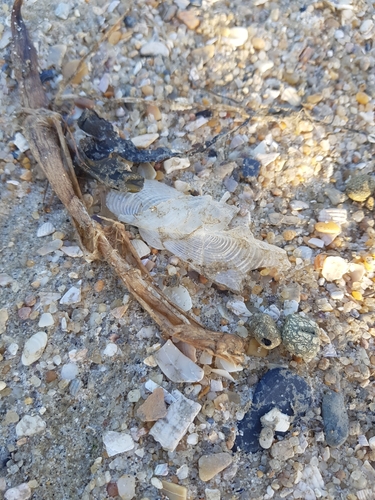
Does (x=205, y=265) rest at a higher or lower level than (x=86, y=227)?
lower

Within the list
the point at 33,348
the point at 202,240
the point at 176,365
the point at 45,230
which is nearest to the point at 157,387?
the point at 176,365

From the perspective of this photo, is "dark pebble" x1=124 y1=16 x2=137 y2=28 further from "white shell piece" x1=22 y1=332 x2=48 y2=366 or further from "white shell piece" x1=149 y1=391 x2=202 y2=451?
"white shell piece" x1=149 y1=391 x2=202 y2=451

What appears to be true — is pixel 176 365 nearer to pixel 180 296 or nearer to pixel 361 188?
pixel 180 296

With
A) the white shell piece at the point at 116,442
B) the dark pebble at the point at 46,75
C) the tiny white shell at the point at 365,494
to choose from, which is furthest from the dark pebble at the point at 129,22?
the tiny white shell at the point at 365,494

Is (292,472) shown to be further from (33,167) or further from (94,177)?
(33,167)

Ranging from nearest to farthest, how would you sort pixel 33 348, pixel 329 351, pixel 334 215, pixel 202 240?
pixel 33 348
pixel 329 351
pixel 202 240
pixel 334 215

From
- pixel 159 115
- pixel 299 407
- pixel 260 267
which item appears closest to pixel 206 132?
pixel 159 115
